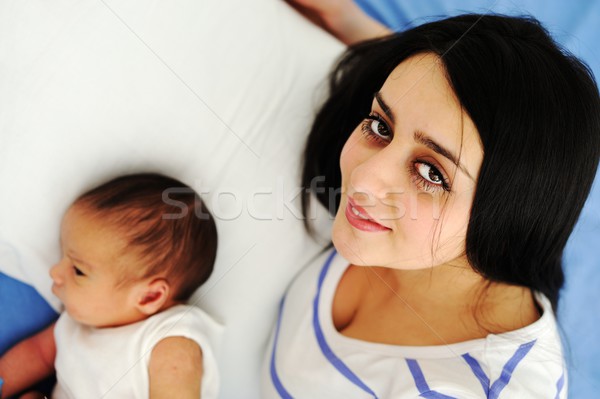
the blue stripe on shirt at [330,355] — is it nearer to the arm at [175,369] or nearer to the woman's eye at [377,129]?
the arm at [175,369]

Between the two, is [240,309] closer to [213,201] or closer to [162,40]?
[213,201]

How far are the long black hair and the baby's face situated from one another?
0.53 m

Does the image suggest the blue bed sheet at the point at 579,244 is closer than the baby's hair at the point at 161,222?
No

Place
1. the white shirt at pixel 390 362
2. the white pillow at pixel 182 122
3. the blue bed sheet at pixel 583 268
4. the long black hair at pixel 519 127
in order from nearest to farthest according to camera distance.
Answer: the long black hair at pixel 519 127, the white shirt at pixel 390 362, the white pillow at pixel 182 122, the blue bed sheet at pixel 583 268

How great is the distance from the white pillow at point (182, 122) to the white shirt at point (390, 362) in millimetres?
96

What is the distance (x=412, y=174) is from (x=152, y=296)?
0.49 meters

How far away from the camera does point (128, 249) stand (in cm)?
83

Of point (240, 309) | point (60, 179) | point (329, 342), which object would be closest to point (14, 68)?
point (60, 179)

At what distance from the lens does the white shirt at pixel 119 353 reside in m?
0.83

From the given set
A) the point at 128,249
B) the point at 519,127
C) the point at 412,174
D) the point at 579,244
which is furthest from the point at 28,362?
the point at 579,244

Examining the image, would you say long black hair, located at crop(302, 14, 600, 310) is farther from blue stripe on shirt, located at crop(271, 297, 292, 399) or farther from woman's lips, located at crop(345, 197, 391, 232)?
blue stripe on shirt, located at crop(271, 297, 292, 399)

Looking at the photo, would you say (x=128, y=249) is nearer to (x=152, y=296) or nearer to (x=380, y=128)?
(x=152, y=296)

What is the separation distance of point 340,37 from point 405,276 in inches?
21.8

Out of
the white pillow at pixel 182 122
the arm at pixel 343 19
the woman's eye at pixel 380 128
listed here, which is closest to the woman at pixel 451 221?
the woman's eye at pixel 380 128
